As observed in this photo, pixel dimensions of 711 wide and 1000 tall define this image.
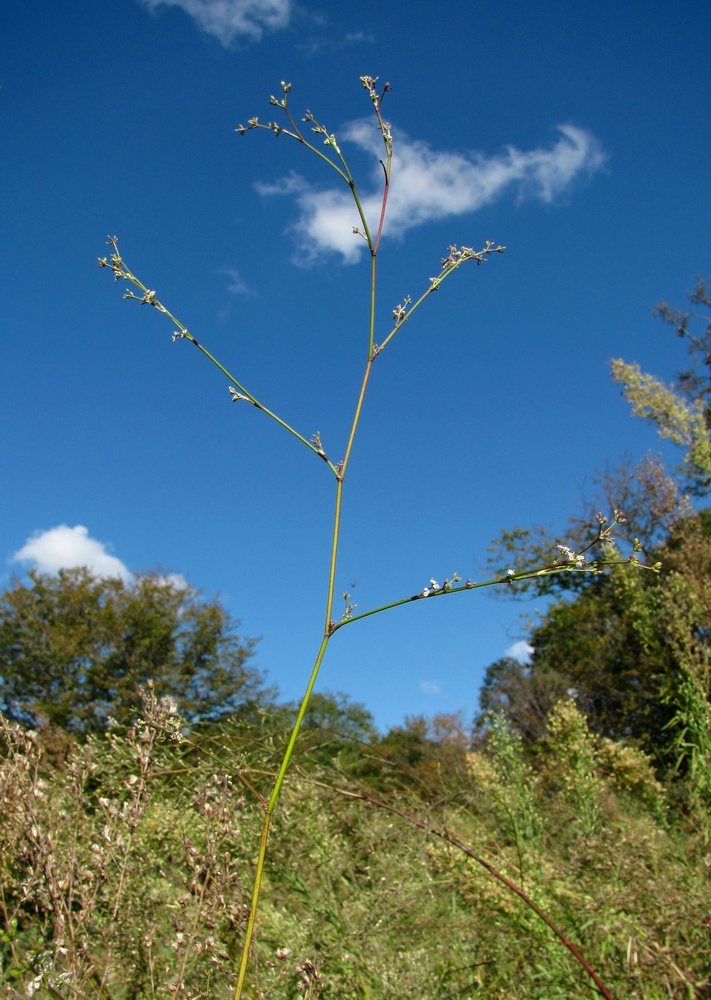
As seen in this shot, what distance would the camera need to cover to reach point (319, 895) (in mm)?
2619

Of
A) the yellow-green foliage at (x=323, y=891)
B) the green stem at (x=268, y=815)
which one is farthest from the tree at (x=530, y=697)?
the green stem at (x=268, y=815)

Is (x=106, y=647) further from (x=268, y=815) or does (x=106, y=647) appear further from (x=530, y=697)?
(x=268, y=815)

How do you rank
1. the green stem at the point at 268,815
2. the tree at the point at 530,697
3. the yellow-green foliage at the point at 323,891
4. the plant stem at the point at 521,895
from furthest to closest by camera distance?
the tree at the point at 530,697, the yellow-green foliage at the point at 323,891, the plant stem at the point at 521,895, the green stem at the point at 268,815

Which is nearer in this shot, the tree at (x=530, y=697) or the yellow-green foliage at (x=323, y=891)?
the yellow-green foliage at (x=323, y=891)

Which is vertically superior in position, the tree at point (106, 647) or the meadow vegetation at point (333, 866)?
the tree at point (106, 647)

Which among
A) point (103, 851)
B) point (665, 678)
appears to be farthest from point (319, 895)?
point (665, 678)

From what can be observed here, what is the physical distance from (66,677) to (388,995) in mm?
21227

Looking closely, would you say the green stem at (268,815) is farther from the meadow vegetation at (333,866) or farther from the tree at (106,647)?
the tree at (106,647)

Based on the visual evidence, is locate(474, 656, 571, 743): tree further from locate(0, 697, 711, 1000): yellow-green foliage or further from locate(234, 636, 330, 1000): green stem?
locate(234, 636, 330, 1000): green stem

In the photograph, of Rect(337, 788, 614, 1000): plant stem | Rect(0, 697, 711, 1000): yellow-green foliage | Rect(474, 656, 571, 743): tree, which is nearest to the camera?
Rect(337, 788, 614, 1000): plant stem

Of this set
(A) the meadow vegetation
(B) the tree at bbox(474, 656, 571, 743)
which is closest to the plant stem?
(A) the meadow vegetation

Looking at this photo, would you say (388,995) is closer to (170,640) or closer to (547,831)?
(547,831)

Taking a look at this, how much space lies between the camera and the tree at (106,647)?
21062 mm

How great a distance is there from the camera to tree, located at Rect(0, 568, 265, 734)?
21.1 meters
